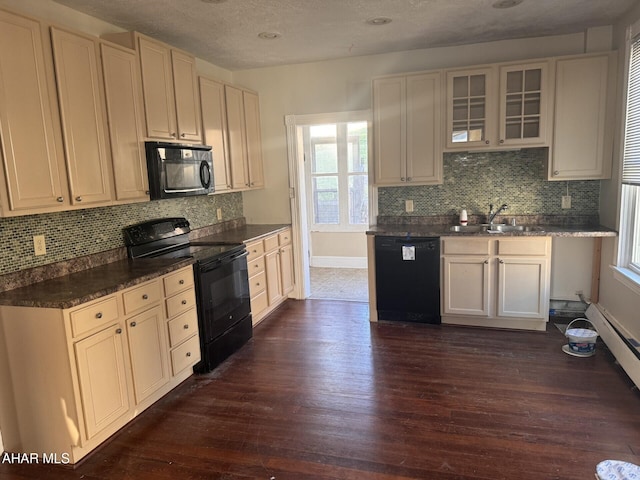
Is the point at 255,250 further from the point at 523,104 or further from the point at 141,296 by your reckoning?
the point at 523,104

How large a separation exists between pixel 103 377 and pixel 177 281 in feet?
2.62

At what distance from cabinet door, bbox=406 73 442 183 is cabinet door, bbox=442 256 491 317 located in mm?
819

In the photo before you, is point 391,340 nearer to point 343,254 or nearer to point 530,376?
point 530,376

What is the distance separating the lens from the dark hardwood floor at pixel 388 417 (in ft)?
7.34

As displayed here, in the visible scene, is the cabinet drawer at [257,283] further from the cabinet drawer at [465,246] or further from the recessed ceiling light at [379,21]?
the recessed ceiling light at [379,21]

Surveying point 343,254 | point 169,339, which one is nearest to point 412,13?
point 169,339

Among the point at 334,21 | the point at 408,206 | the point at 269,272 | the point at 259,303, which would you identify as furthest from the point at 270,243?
the point at 334,21

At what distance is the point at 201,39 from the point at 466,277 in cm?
312

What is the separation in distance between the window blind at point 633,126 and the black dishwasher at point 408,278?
5.06ft

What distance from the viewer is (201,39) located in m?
3.73

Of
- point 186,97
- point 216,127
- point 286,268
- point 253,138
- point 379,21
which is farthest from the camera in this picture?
point 286,268

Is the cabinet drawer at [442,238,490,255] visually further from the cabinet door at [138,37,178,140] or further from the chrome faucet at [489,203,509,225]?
the cabinet door at [138,37,178,140]

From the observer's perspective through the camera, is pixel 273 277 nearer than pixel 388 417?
No

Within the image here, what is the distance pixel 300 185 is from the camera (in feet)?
16.4
